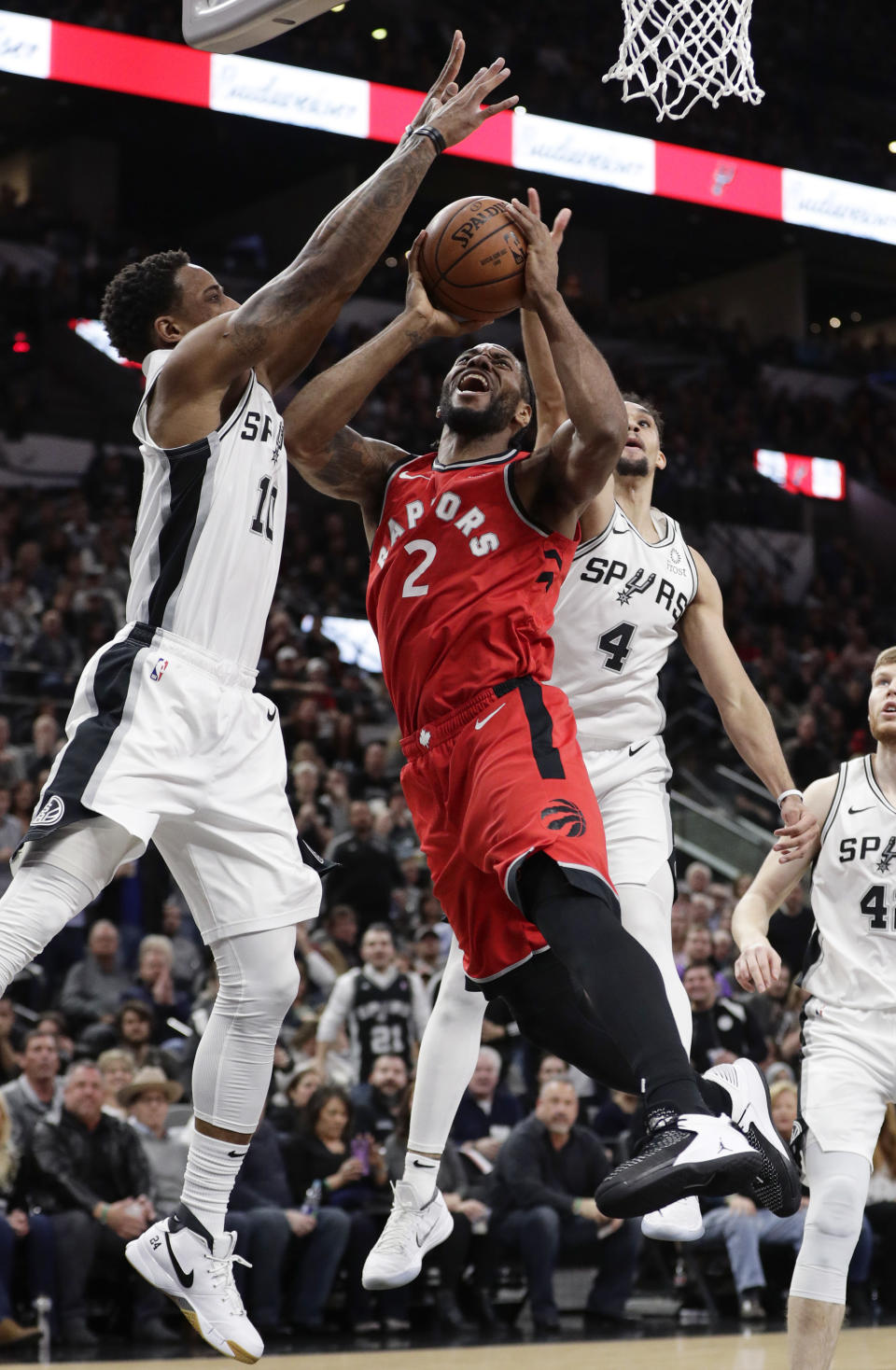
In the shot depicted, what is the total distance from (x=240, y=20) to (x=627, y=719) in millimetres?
2627

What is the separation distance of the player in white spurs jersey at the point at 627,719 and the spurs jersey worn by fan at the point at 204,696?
0.91m

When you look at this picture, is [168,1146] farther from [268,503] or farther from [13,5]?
[13,5]

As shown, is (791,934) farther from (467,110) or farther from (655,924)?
(467,110)

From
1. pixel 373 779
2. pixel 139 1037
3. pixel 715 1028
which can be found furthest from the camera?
pixel 373 779

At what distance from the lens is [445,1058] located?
16.9 feet

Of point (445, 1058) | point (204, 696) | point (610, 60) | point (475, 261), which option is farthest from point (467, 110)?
point (610, 60)

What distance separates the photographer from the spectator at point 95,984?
392 inches

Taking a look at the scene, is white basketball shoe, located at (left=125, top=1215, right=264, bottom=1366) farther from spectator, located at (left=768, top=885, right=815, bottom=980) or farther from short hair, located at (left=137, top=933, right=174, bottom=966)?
spectator, located at (left=768, top=885, right=815, bottom=980)

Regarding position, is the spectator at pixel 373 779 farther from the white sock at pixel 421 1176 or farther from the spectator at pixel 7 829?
the white sock at pixel 421 1176

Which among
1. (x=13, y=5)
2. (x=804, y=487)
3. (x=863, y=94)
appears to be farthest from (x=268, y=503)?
(x=863, y=94)

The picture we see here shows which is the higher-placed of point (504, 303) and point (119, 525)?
point (119, 525)

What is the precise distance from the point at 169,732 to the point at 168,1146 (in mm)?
4974

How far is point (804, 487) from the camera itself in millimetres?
25141

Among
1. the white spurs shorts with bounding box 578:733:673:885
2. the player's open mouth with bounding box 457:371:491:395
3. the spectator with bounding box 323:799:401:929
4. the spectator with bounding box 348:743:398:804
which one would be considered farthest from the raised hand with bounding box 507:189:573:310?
the spectator with bounding box 348:743:398:804
